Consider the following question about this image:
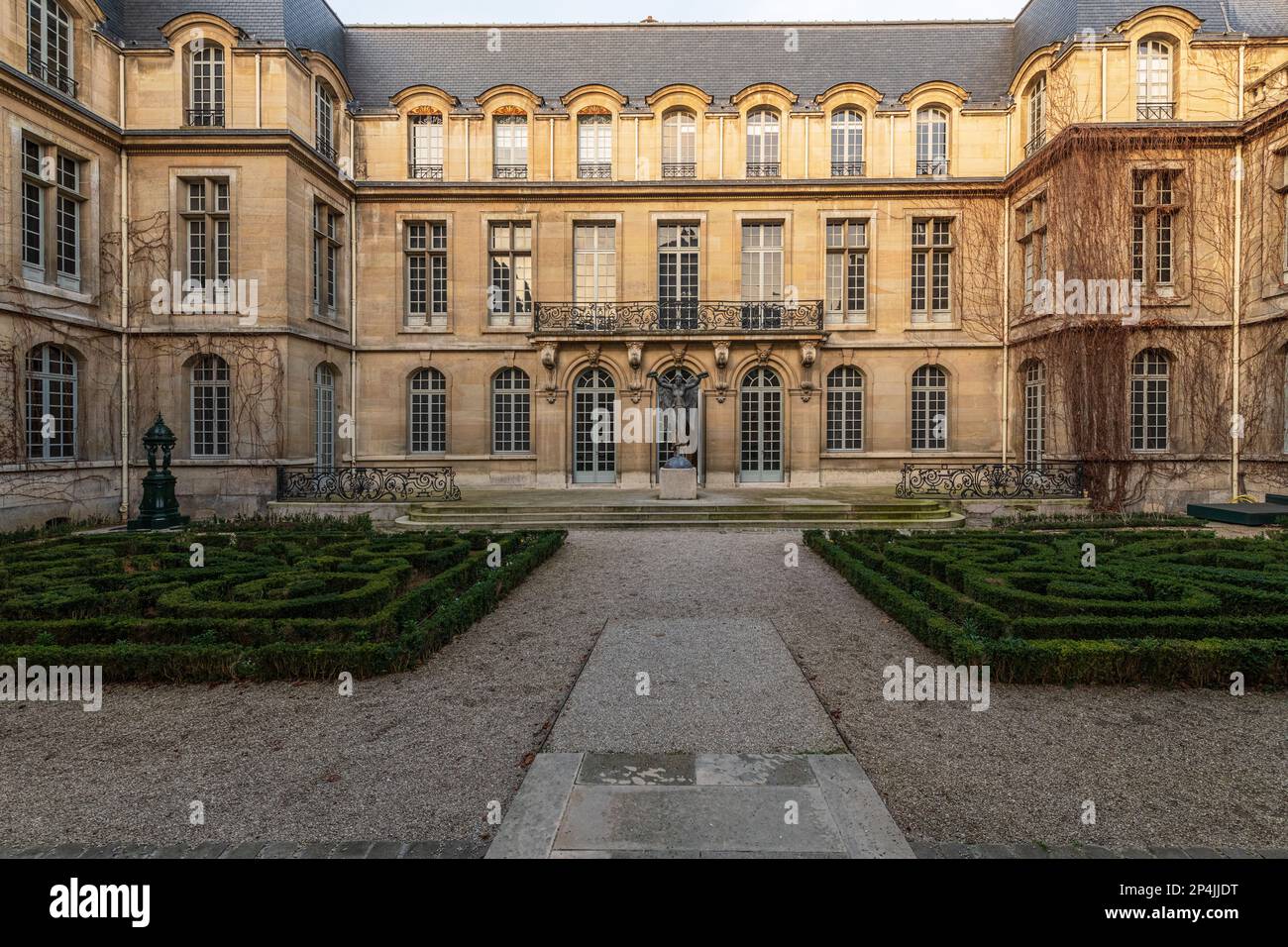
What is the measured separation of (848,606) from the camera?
731cm

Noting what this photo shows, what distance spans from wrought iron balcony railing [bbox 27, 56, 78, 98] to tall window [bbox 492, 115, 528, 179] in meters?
9.50

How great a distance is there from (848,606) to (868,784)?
4043mm

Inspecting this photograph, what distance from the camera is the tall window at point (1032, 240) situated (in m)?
17.5

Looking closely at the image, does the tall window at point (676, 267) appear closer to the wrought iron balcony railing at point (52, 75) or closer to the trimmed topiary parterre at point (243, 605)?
the trimmed topiary parterre at point (243, 605)

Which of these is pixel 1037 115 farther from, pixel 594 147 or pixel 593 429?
pixel 593 429

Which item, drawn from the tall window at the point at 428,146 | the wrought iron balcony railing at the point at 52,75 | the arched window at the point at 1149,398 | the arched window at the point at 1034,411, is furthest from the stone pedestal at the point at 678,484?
the wrought iron balcony railing at the point at 52,75

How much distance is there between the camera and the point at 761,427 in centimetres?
1970

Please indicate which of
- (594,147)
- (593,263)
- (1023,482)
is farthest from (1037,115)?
(593,263)

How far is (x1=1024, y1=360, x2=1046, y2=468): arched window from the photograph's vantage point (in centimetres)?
1794

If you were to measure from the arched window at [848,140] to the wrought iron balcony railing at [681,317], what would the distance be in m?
4.02

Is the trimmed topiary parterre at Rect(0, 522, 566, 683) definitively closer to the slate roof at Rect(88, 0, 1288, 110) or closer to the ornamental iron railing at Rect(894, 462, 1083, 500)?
the ornamental iron railing at Rect(894, 462, 1083, 500)

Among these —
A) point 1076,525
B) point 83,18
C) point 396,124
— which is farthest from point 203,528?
point 1076,525

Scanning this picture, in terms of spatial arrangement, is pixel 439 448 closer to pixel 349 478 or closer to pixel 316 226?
pixel 349 478

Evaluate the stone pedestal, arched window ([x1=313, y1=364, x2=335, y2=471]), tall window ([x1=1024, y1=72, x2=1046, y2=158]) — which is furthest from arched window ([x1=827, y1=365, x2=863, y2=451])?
arched window ([x1=313, y1=364, x2=335, y2=471])
